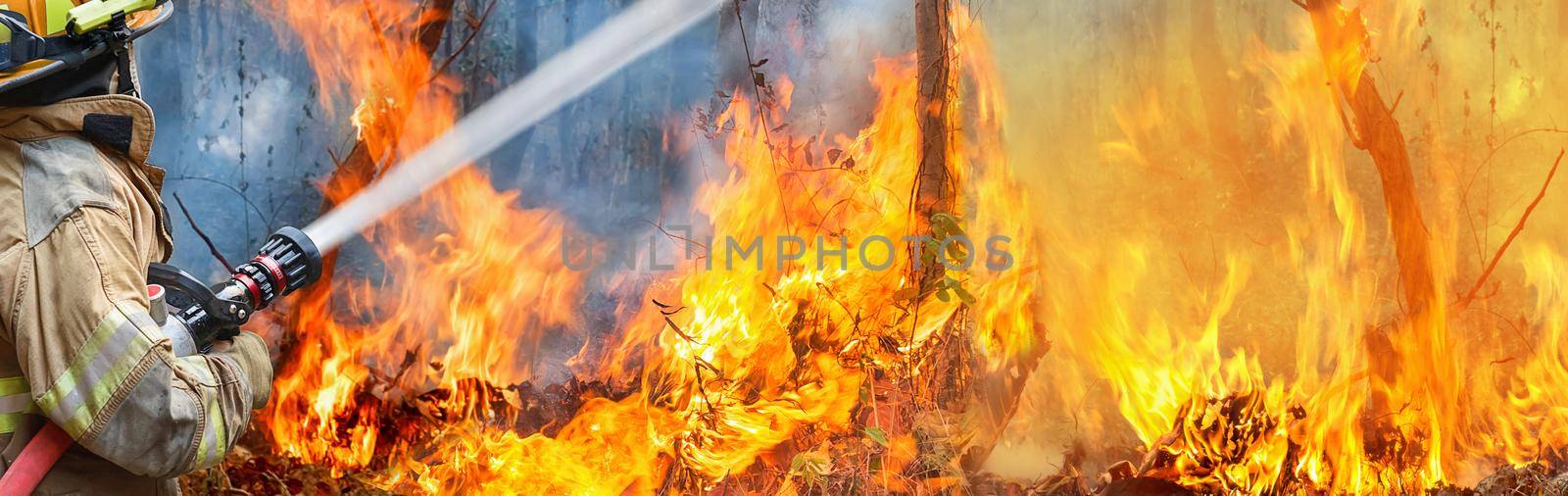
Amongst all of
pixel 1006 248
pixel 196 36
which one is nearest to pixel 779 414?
pixel 1006 248

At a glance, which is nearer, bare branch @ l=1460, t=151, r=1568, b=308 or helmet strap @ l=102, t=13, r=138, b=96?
helmet strap @ l=102, t=13, r=138, b=96

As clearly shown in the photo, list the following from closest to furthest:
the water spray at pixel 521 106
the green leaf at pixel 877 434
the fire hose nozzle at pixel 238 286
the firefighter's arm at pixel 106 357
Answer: the firefighter's arm at pixel 106 357 → the fire hose nozzle at pixel 238 286 → the green leaf at pixel 877 434 → the water spray at pixel 521 106

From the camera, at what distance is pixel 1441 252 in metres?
4.48

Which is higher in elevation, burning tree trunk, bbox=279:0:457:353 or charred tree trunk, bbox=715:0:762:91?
charred tree trunk, bbox=715:0:762:91

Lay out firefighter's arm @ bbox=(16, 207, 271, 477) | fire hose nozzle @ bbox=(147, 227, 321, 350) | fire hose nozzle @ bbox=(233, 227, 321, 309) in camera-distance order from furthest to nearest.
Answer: fire hose nozzle @ bbox=(233, 227, 321, 309)
fire hose nozzle @ bbox=(147, 227, 321, 350)
firefighter's arm @ bbox=(16, 207, 271, 477)

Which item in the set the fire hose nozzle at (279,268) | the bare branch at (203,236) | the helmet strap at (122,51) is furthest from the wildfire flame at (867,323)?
the helmet strap at (122,51)

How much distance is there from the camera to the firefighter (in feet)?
6.82

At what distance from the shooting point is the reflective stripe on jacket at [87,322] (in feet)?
6.81

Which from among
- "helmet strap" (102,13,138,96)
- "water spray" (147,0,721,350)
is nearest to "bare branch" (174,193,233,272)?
"water spray" (147,0,721,350)

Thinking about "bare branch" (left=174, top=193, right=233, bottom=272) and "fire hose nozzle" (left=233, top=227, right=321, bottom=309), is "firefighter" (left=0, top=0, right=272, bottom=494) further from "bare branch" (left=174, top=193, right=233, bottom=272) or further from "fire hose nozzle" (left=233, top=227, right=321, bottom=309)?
"bare branch" (left=174, top=193, right=233, bottom=272)

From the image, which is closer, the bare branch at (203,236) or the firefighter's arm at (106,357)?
the firefighter's arm at (106,357)

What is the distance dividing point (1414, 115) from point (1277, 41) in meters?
0.71

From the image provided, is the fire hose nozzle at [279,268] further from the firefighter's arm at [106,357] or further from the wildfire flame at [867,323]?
the wildfire flame at [867,323]

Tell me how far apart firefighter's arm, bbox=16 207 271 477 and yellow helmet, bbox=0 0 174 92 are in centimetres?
35
